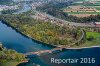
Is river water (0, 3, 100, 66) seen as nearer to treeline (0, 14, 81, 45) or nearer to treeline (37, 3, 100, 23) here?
treeline (0, 14, 81, 45)

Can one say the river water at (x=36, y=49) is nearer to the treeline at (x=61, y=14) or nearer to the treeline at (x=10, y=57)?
the treeline at (x=10, y=57)

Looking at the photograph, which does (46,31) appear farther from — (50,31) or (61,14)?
(61,14)

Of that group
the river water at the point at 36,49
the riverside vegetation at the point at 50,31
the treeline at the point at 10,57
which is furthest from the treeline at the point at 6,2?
the treeline at the point at 10,57

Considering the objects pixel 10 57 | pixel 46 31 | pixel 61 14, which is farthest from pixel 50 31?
pixel 61 14

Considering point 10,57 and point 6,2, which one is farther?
point 6,2

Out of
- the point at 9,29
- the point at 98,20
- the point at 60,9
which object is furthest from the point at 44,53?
the point at 60,9

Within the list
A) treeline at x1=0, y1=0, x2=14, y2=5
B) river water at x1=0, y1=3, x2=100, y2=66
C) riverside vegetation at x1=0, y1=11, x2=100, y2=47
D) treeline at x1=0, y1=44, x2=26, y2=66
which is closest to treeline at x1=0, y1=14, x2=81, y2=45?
riverside vegetation at x1=0, y1=11, x2=100, y2=47

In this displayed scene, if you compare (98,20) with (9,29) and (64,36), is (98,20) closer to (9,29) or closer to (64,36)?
(64,36)

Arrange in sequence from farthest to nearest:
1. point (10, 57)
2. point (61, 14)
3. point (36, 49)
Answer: point (61, 14) → point (36, 49) → point (10, 57)

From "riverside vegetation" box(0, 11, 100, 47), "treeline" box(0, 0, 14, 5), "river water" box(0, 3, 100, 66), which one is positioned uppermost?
"treeline" box(0, 0, 14, 5)
